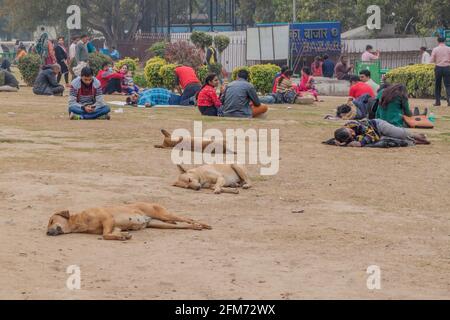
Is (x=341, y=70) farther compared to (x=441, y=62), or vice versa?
(x=341, y=70)

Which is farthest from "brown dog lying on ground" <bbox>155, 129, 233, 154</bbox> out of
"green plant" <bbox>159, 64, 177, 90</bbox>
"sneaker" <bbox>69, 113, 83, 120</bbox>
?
"green plant" <bbox>159, 64, 177, 90</bbox>

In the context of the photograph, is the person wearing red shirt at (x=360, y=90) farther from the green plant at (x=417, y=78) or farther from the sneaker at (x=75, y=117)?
the green plant at (x=417, y=78)

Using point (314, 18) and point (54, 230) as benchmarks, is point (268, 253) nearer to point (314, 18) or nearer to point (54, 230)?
point (54, 230)

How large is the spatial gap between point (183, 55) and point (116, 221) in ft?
70.4

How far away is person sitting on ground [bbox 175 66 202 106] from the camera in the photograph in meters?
23.2

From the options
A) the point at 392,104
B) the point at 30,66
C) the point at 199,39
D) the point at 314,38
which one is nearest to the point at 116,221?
the point at 392,104

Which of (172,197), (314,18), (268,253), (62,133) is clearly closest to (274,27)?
(314,18)

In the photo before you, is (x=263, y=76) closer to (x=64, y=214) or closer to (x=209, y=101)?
(x=209, y=101)

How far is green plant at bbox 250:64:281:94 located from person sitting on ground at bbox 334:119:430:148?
37.1 ft

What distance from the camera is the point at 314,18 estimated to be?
48.1 metres

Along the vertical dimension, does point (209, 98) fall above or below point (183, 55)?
below

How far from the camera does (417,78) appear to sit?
2872cm

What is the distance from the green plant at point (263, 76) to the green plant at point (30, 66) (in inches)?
286

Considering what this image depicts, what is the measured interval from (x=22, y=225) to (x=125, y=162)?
4.25 m
